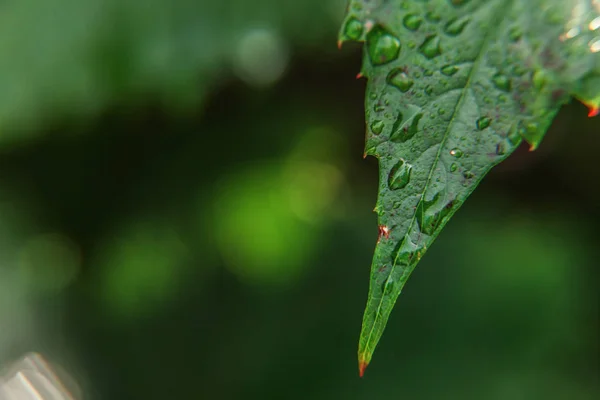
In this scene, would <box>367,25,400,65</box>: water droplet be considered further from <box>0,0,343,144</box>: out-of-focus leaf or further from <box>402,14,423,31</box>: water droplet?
<box>0,0,343,144</box>: out-of-focus leaf

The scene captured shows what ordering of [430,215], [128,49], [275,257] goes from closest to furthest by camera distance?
1. [430,215]
2. [128,49]
3. [275,257]

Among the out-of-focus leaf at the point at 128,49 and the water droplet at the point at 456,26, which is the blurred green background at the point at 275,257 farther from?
the water droplet at the point at 456,26

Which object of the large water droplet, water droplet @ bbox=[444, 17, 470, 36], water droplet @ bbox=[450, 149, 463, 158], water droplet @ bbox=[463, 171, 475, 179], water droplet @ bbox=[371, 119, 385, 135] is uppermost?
water droplet @ bbox=[444, 17, 470, 36]

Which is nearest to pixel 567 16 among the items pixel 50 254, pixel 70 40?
pixel 70 40

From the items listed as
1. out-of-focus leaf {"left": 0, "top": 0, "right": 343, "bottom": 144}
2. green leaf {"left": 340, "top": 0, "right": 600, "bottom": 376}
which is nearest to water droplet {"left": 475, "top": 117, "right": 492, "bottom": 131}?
green leaf {"left": 340, "top": 0, "right": 600, "bottom": 376}

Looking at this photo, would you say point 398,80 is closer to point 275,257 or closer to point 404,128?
point 404,128

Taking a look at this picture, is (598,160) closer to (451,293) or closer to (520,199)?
(520,199)

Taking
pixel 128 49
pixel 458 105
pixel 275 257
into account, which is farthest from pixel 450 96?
pixel 275 257
